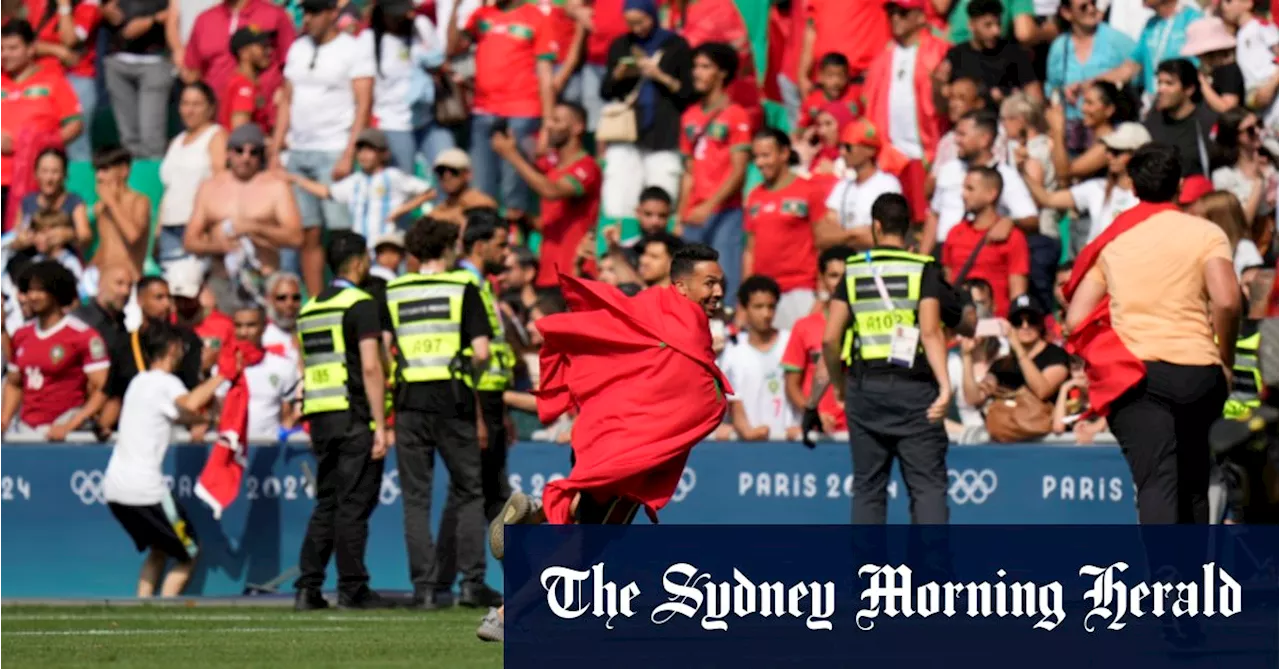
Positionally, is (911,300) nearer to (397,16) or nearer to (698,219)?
(698,219)

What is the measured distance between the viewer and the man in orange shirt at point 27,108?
22234 mm

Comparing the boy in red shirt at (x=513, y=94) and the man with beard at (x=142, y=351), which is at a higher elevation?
the boy in red shirt at (x=513, y=94)

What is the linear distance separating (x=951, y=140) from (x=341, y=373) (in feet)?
19.3

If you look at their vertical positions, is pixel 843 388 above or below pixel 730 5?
below

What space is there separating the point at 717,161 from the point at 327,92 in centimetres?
370

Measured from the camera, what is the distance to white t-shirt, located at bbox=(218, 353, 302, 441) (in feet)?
62.0

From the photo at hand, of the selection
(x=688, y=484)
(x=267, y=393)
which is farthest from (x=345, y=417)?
(x=267, y=393)

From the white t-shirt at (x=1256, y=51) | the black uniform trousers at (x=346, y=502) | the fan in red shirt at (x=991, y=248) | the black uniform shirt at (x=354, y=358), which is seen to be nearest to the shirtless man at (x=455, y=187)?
the fan in red shirt at (x=991, y=248)

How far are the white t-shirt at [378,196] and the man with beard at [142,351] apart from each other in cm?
218

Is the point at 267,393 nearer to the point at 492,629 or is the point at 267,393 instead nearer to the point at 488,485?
the point at 488,485

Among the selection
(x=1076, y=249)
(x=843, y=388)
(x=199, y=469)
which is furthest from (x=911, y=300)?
(x=199, y=469)

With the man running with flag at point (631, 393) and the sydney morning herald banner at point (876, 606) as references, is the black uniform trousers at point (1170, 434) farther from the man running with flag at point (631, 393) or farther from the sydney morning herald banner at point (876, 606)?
the man running with flag at point (631, 393)

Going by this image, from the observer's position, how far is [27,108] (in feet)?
73.8

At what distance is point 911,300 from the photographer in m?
14.4
